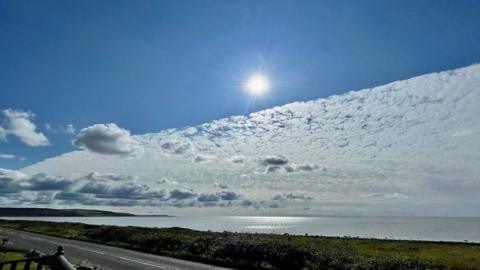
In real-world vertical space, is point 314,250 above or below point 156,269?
above

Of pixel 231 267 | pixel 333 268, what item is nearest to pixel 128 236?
pixel 231 267

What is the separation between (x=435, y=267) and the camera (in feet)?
83.4

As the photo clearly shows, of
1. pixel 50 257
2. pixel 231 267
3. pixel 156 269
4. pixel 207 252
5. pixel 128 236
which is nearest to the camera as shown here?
pixel 50 257

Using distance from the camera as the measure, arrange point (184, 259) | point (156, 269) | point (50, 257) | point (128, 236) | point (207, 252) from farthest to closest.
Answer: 1. point (128, 236)
2. point (207, 252)
3. point (184, 259)
4. point (156, 269)
5. point (50, 257)

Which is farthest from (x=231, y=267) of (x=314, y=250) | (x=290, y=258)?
(x=314, y=250)

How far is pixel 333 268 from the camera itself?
84.3ft

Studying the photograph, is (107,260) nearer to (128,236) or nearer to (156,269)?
(156,269)

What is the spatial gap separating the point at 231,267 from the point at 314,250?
5.68 m

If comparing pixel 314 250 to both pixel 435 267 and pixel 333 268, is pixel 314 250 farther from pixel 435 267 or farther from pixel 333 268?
pixel 435 267

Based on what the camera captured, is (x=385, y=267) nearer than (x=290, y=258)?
Yes

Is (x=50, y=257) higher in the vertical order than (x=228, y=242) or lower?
lower

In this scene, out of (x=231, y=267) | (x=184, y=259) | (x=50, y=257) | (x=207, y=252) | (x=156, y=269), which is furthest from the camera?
(x=207, y=252)

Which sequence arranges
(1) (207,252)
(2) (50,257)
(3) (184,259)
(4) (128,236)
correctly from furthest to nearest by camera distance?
(4) (128,236) < (1) (207,252) < (3) (184,259) < (2) (50,257)

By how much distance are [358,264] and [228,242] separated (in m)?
11.8
